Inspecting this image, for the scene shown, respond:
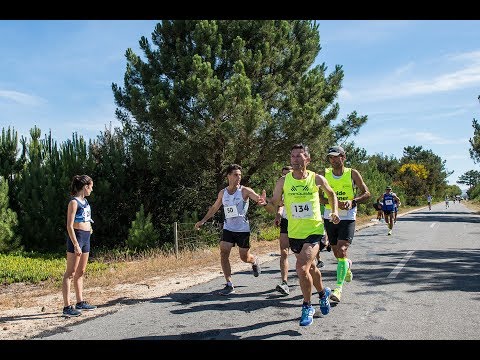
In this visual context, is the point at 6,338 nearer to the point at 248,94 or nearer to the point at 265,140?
the point at 248,94

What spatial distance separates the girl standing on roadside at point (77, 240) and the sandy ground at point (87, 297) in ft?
0.69

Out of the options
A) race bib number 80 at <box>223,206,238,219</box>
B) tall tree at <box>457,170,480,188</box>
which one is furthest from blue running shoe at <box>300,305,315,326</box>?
tall tree at <box>457,170,480,188</box>

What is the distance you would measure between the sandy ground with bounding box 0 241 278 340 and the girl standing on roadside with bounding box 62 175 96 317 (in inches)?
8.3

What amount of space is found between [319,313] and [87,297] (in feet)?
12.8

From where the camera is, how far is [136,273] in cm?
891

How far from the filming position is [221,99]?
1305cm

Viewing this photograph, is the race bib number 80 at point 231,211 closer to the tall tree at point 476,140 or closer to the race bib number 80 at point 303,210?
the race bib number 80 at point 303,210

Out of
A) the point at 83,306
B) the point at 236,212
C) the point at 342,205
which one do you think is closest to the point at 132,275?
the point at 83,306

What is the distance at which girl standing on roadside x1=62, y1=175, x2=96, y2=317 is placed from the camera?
5.70m

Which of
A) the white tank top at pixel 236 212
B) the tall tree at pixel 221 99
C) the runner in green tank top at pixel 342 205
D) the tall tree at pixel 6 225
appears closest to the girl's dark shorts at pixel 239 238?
the white tank top at pixel 236 212

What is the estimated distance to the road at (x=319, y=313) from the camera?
450 centimetres
